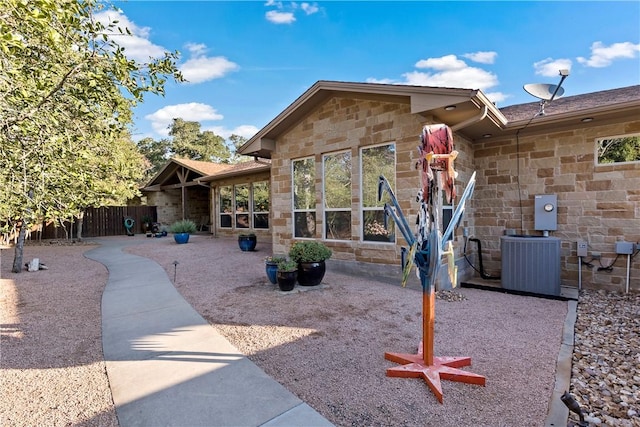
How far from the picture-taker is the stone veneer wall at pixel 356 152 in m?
6.18

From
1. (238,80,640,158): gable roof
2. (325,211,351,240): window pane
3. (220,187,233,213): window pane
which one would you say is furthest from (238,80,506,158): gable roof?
(220,187,233,213): window pane

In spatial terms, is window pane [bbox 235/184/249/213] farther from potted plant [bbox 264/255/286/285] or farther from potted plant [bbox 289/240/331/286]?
potted plant [bbox 289/240/331/286]

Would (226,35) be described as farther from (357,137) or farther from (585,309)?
(585,309)

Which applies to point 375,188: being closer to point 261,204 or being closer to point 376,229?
point 376,229

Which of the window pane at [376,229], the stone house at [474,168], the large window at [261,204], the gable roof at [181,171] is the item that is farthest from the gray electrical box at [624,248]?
the gable roof at [181,171]

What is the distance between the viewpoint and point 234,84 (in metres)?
13.4

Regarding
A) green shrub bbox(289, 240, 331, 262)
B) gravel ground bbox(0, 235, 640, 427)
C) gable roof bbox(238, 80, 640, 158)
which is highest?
gable roof bbox(238, 80, 640, 158)

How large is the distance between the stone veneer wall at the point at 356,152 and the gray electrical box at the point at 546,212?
1322mm

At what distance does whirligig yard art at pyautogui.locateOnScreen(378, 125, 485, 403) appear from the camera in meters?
2.81

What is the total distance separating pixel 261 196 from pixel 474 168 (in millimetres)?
8397

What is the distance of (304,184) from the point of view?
26.7 feet

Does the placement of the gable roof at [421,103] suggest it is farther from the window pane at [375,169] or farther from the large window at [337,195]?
the large window at [337,195]

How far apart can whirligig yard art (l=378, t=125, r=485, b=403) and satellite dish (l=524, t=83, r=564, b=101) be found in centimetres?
490

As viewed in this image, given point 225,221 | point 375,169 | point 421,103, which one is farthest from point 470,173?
point 225,221
